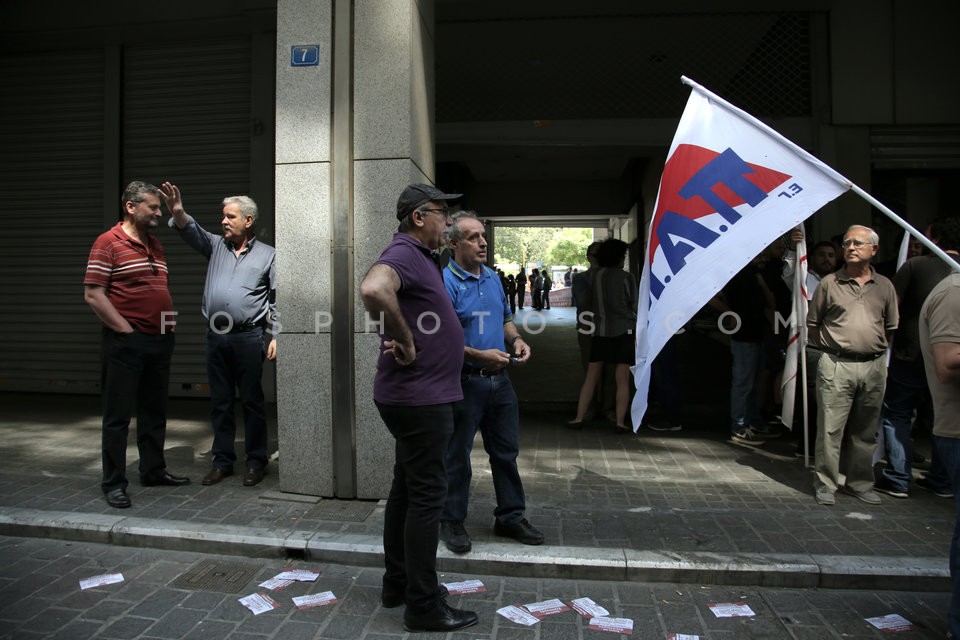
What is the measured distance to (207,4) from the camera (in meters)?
8.29

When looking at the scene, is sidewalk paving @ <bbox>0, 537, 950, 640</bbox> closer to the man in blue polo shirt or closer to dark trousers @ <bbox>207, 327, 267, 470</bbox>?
the man in blue polo shirt

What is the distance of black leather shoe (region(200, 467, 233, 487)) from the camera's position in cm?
522

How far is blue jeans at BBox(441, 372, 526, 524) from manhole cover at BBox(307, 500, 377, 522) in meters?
0.80

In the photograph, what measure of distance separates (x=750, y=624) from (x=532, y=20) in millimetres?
7043

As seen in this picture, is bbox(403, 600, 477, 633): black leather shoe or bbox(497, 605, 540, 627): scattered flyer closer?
bbox(403, 600, 477, 633): black leather shoe

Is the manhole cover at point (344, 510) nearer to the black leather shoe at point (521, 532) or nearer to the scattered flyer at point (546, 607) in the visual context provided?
the black leather shoe at point (521, 532)

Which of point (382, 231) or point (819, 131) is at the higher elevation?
point (819, 131)

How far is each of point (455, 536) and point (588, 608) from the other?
0.89m

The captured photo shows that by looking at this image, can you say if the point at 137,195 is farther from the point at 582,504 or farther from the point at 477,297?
the point at 582,504

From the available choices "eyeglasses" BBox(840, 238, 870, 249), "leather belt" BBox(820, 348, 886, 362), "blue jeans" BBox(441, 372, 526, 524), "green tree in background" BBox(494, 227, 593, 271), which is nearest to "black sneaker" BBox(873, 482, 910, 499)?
"leather belt" BBox(820, 348, 886, 362)

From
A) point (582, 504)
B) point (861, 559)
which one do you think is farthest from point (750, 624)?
point (582, 504)

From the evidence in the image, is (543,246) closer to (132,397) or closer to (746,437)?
(746,437)

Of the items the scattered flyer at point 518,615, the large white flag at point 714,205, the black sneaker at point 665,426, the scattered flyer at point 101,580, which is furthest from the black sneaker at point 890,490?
the scattered flyer at point 101,580

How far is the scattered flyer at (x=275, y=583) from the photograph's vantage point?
3.72 metres
